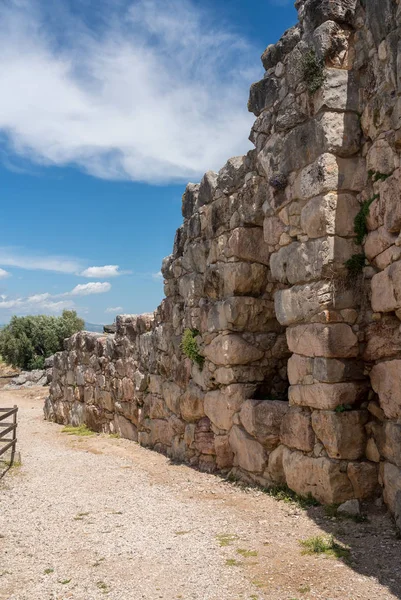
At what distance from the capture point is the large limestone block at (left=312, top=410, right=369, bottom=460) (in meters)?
5.38

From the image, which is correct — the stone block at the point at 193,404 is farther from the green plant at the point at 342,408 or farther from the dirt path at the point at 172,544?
the green plant at the point at 342,408

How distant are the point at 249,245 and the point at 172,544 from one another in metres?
4.01

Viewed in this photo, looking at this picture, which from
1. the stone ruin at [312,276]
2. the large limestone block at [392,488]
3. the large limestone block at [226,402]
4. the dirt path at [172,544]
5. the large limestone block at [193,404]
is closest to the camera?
the dirt path at [172,544]

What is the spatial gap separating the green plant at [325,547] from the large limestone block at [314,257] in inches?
100

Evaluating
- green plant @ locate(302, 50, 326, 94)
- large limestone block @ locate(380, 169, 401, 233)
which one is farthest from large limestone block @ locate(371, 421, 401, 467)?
green plant @ locate(302, 50, 326, 94)

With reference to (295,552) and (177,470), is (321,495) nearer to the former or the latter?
(295,552)

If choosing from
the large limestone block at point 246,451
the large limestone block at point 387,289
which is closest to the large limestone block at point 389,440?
the large limestone block at point 387,289

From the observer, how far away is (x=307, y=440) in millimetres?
5762

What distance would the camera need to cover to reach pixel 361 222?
18.0 feet

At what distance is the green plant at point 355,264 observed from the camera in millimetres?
5512

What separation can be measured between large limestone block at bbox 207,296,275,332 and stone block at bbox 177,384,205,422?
1.20 m

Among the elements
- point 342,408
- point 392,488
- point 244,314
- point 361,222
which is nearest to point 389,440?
point 392,488

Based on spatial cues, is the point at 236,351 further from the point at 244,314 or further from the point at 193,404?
the point at 193,404

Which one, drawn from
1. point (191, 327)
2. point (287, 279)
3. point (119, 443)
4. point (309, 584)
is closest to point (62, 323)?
point (119, 443)
